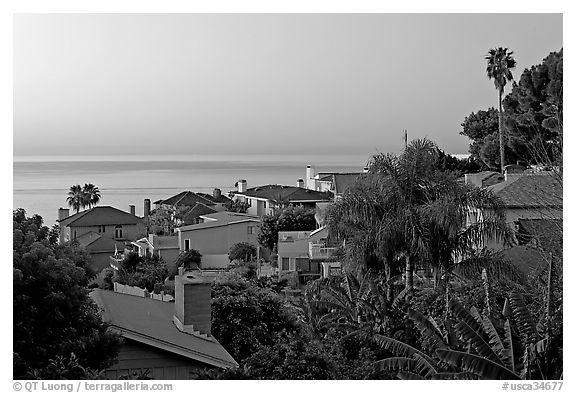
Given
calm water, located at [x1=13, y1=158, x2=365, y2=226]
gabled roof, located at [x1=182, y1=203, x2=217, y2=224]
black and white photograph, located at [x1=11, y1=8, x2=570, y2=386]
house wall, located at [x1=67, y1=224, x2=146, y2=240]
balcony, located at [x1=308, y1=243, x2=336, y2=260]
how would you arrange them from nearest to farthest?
black and white photograph, located at [x1=11, y1=8, x2=570, y2=386] < calm water, located at [x1=13, y1=158, x2=365, y2=226] < balcony, located at [x1=308, y1=243, x2=336, y2=260] < house wall, located at [x1=67, y1=224, x2=146, y2=240] < gabled roof, located at [x1=182, y1=203, x2=217, y2=224]

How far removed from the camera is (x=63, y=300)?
19.7ft

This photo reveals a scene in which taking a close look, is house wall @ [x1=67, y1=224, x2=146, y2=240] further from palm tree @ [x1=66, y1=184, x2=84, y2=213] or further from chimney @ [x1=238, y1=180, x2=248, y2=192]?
chimney @ [x1=238, y1=180, x2=248, y2=192]

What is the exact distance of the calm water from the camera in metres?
13.3

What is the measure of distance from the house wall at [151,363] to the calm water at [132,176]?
5.72 m

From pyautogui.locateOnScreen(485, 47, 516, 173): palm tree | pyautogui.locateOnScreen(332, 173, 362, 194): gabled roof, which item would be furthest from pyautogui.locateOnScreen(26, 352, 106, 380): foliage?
pyautogui.locateOnScreen(332, 173, 362, 194): gabled roof

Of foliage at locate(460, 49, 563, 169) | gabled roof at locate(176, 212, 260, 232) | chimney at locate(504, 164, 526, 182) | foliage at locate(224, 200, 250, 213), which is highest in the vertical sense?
foliage at locate(460, 49, 563, 169)

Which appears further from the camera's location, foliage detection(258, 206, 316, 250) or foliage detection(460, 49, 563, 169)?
foliage detection(258, 206, 316, 250)

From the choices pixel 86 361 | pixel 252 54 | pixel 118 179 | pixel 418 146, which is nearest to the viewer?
pixel 86 361

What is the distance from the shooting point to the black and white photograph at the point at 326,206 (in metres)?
5.79

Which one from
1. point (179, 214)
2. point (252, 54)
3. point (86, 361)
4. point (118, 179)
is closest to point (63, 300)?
point (86, 361)

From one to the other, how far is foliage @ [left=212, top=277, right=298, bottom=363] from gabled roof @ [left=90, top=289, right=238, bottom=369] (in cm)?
105

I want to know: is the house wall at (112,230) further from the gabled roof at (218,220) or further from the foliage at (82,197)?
the foliage at (82,197)

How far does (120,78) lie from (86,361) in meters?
6.25
